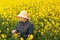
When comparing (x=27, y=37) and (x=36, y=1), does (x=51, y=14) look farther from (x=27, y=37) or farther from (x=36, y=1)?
(x=27, y=37)

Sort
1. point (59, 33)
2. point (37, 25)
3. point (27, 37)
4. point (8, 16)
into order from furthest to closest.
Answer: point (8, 16), point (37, 25), point (59, 33), point (27, 37)

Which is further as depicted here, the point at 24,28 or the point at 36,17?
the point at 36,17

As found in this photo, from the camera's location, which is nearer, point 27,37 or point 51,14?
point 27,37

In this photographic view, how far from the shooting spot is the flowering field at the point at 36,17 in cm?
864

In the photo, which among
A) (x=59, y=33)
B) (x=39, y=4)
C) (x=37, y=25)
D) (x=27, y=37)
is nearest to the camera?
(x=27, y=37)

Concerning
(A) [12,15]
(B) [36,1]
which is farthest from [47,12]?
A: (B) [36,1]

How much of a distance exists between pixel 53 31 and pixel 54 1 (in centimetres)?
415

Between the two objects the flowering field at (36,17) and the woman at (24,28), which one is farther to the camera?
the flowering field at (36,17)

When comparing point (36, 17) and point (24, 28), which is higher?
point (24, 28)

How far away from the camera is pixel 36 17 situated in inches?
399

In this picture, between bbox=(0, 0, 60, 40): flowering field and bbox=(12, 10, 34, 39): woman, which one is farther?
bbox=(0, 0, 60, 40): flowering field

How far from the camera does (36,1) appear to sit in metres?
12.8

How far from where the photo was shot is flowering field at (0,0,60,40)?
864cm

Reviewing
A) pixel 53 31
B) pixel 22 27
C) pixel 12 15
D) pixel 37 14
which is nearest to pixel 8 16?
pixel 12 15
